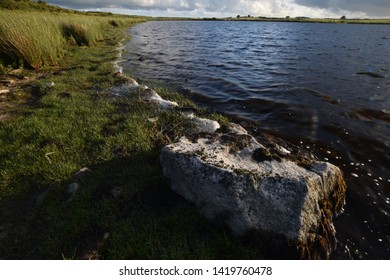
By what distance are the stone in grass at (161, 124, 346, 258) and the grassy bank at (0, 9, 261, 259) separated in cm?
31

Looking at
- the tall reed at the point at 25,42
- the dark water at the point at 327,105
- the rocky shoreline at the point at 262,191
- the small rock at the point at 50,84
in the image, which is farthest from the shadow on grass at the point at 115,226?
the tall reed at the point at 25,42

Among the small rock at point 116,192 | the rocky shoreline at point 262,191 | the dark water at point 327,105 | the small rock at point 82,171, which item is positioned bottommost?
the dark water at point 327,105

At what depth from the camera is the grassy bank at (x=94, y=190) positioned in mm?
3539

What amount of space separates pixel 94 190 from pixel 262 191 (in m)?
2.87

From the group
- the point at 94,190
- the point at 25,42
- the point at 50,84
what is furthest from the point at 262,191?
the point at 25,42

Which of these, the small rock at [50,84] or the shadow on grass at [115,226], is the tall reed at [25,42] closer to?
the small rock at [50,84]

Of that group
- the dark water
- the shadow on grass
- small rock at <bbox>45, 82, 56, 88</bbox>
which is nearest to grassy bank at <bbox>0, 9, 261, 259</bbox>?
the shadow on grass

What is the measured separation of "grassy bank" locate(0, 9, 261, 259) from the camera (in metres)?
3.54

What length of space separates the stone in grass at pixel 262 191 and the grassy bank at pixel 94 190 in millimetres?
309

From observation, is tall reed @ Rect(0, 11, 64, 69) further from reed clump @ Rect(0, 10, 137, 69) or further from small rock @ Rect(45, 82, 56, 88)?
small rock @ Rect(45, 82, 56, 88)

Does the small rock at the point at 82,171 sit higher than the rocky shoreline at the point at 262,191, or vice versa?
the rocky shoreline at the point at 262,191

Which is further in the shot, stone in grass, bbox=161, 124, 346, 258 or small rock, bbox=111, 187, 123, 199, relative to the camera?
small rock, bbox=111, 187, 123, 199

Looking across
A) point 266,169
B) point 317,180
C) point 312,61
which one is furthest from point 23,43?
point 312,61
